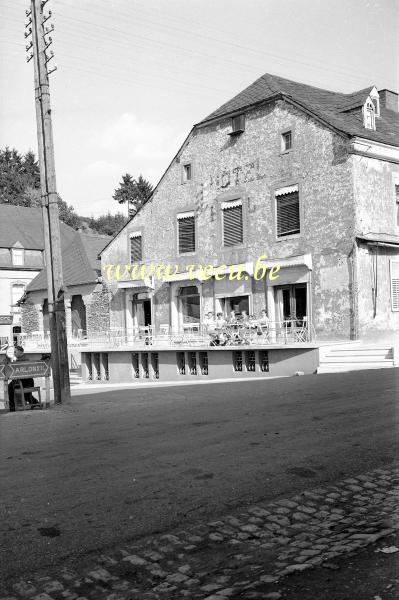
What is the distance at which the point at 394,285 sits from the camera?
24.7 m

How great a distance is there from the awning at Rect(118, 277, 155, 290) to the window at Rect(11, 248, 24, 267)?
29.0 metres

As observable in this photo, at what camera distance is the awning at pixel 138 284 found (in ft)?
104

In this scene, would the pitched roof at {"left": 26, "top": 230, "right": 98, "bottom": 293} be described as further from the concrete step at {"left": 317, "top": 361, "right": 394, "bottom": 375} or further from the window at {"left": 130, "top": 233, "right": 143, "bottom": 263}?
the concrete step at {"left": 317, "top": 361, "right": 394, "bottom": 375}

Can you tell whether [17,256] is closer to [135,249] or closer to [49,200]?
[135,249]

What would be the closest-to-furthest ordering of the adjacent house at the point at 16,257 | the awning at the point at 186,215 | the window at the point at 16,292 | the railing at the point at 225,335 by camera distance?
the railing at the point at 225,335
the awning at the point at 186,215
the adjacent house at the point at 16,257
the window at the point at 16,292

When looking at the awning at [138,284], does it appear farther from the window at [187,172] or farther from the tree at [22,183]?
the tree at [22,183]

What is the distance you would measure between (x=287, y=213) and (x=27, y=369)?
15.4m

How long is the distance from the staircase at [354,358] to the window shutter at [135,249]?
14224 mm

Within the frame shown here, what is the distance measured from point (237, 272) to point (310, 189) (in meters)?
4.96

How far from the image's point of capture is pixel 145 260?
32.4m

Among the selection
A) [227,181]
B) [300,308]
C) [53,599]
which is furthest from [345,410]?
[227,181]

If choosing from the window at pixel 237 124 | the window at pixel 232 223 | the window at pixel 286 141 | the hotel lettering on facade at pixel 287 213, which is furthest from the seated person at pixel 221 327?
the window at pixel 237 124

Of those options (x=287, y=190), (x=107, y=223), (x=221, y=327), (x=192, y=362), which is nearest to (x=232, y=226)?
(x=287, y=190)

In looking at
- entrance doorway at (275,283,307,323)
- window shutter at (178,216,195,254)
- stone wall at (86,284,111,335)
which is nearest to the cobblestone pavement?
entrance doorway at (275,283,307,323)
